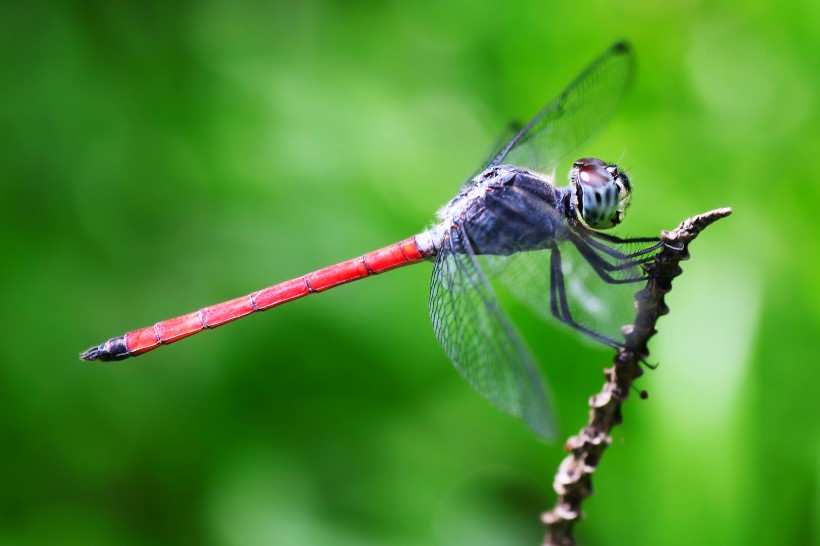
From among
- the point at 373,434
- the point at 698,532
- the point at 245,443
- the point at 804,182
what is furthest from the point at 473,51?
the point at 698,532

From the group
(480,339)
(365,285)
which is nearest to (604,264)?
(480,339)

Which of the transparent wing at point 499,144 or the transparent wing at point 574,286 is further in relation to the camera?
the transparent wing at point 499,144

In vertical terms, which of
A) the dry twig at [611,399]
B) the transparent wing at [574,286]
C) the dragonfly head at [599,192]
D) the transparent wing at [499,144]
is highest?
the transparent wing at [499,144]

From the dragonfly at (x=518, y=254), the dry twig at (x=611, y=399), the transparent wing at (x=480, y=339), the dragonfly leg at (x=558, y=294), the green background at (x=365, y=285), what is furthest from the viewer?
the green background at (x=365, y=285)

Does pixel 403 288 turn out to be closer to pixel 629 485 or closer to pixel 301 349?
pixel 301 349

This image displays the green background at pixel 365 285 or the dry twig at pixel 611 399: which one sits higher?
the green background at pixel 365 285

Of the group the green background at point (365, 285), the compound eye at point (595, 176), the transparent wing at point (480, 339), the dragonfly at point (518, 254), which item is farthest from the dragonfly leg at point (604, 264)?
the green background at point (365, 285)

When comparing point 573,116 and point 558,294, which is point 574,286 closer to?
point 558,294

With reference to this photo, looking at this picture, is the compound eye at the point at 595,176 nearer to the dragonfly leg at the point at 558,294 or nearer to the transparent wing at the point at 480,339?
the dragonfly leg at the point at 558,294
